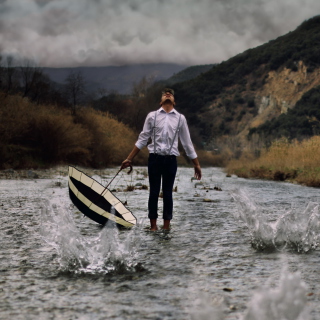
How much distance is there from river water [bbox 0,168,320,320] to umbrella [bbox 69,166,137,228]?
0.25 meters

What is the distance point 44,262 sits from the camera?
5.81 metres

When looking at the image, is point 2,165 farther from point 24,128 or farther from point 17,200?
point 17,200

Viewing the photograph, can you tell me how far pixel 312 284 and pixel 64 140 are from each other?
1072 inches

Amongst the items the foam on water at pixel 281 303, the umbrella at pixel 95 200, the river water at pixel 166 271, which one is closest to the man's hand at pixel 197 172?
the river water at pixel 166 271

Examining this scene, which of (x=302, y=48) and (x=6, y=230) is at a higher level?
(x=302, y=48)

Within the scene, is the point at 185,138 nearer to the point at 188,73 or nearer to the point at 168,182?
the point at 168,182

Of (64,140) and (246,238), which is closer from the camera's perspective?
(246,238)

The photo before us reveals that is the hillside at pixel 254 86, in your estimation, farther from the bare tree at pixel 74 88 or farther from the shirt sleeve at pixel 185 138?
the shirt sleeve at pixel 185 138

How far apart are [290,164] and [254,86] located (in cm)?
7525

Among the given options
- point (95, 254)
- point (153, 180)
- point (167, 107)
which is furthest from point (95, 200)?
point (95, 254)

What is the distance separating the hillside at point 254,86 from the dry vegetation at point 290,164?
174ft

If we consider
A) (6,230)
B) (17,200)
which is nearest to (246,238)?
(6,230)

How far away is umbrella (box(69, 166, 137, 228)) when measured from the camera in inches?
313

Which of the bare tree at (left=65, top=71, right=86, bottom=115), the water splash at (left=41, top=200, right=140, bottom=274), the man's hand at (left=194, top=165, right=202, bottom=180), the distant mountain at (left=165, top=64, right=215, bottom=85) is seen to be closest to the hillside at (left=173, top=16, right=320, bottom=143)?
the distant mountain at (left=165, top=64, right=215, bottom=85)
